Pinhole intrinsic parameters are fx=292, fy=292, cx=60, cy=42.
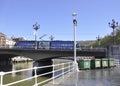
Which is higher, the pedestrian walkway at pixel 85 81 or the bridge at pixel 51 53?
the bridge at pixel 51 53

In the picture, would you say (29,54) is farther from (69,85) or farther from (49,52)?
(69,85)

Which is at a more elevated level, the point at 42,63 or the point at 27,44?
the point at 27,44

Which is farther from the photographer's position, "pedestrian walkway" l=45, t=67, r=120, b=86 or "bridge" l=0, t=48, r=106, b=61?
"bridge" l=0, t=48, r=106, b=61

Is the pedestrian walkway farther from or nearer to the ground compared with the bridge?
nearer to the ground

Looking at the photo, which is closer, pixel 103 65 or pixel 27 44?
pixel 103 65

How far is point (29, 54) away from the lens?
75.8 m

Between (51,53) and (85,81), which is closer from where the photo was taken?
(85,81)

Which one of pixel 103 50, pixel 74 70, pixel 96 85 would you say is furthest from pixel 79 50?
pixel 96 85

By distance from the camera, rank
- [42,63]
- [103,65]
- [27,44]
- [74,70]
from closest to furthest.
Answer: [74,70]
[103,65]
[42,63]
[27,44]

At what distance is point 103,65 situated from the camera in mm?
38375

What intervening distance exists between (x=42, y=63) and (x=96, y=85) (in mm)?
69910

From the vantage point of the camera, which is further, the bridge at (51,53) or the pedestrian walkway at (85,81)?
→ the bridge at (51,53)

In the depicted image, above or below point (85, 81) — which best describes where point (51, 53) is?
above

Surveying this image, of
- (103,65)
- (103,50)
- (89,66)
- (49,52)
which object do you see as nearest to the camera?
(89,66)
